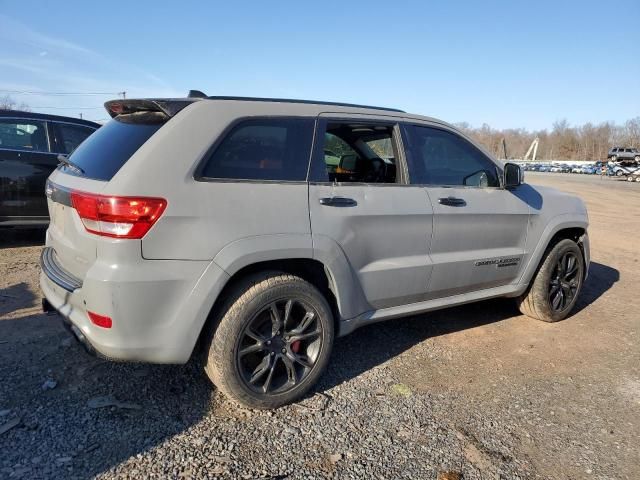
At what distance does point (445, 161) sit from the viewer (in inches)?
148

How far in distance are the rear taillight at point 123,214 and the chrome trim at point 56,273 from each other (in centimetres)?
40

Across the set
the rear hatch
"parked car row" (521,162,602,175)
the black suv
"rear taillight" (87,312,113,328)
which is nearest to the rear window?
the rear hatch

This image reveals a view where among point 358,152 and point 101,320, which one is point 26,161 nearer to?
point 358,152

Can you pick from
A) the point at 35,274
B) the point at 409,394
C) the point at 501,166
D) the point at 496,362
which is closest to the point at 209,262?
the point at 409,394

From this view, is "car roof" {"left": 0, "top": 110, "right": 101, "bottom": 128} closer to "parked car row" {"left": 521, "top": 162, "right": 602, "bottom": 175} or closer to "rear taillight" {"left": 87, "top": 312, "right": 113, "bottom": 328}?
"rear taillight" {"left": 87, "top": 312, "right": 113, "bottom": 328}

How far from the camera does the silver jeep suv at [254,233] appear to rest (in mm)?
2438

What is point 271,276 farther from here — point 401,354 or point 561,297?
point 561,297

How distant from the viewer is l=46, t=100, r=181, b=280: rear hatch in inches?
95.0

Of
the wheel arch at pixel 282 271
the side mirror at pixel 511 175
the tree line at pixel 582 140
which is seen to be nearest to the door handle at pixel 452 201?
the side mirror at pixel 511 175

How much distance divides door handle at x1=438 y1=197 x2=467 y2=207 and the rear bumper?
70.9 inches

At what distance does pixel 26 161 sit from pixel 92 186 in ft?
14.1

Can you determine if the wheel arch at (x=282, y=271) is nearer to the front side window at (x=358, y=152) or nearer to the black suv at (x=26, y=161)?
the front side window at (x=358, y=152)

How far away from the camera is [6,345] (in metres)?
3.45

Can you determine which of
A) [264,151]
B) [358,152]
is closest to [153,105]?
[264,151]
